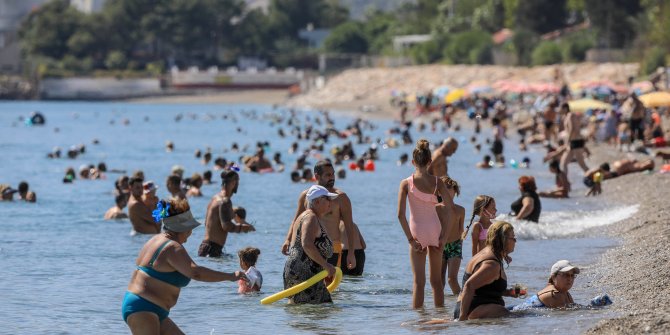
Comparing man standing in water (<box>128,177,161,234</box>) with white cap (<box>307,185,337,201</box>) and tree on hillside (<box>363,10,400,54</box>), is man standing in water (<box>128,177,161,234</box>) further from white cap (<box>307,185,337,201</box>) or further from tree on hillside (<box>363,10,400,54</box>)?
tree on hillside (<box>363,10,400,54</box>)

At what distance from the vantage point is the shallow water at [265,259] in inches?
523

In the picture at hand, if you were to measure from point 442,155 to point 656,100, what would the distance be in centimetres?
2913

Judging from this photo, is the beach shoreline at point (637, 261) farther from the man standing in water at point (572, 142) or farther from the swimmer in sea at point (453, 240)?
the swimmer in sea at point (453, 240)

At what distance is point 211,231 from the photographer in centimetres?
1686

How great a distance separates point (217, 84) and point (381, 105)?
52.5 meters

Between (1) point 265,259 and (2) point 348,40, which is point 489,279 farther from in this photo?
(2) point 348,40

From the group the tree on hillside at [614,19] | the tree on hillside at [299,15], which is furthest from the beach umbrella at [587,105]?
the tree on hillside at [299,15]

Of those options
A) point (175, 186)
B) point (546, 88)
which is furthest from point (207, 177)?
point (546, 88)

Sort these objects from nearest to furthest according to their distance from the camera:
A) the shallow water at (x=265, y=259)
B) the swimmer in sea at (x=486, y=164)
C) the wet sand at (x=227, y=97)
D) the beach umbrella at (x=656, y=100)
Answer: the shallow water at (x=265, y=259) < the swimmer in sea at (x=486, y=164) < the beach umbrella at (x=656, y=100) < the wet sand at (x=227, y=97)

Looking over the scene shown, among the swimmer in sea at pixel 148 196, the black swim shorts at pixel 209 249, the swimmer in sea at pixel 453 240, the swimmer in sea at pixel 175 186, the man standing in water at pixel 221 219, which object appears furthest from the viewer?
the swimmer in sea at pixel 148 196

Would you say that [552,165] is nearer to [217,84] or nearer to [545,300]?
[545,300]

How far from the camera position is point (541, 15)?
111 metres

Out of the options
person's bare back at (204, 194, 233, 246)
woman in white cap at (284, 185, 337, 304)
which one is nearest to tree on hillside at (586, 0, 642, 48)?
person's bare back at (204, 194, 233, 246)

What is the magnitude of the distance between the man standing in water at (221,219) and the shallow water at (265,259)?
225 mm
